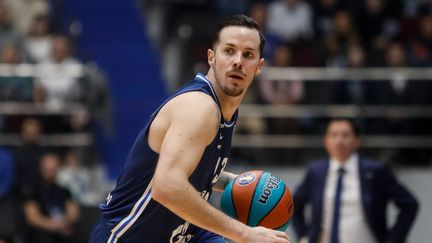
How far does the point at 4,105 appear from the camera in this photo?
1212 centimetres

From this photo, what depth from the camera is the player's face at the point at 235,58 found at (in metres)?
4.95

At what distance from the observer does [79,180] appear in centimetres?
1179

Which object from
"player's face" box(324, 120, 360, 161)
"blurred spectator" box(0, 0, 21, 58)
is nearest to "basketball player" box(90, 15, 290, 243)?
"player's face" box(324, 120, 360, 161)

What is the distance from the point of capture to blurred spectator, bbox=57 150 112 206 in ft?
38.5

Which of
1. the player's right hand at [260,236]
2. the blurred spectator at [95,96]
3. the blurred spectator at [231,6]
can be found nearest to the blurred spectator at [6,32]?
the blurred spectator at [95,96]

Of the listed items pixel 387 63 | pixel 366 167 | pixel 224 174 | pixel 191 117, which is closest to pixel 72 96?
pixel 387 63

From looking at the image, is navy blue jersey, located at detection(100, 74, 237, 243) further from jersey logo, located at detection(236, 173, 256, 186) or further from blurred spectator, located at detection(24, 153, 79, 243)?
blurred spectator, located at detection(24, 153, 79, 243)

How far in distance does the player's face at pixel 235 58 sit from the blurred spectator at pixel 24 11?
9.50m

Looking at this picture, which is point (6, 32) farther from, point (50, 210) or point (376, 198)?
point (376, 198)

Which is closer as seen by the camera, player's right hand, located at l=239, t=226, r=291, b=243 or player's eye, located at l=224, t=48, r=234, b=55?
player's right hand, located at l=239, t=226, r=291, b=243

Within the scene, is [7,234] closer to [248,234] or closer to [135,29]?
[135,29]

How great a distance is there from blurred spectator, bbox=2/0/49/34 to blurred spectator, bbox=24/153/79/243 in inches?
144

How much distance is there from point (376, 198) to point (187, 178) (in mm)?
3656

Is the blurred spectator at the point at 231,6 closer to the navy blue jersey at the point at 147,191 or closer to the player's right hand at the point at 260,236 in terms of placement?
the navy blue jersey at the point at 147,191
